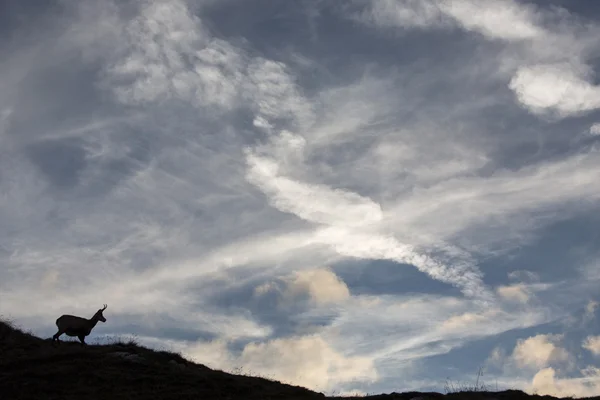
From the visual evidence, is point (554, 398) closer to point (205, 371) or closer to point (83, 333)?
point (205, 371)

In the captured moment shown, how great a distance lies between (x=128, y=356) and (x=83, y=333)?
→ 504cm

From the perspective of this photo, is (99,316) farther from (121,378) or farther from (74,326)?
(121,378)

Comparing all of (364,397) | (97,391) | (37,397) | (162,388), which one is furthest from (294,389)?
(37,397)

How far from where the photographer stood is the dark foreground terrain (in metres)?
29.7

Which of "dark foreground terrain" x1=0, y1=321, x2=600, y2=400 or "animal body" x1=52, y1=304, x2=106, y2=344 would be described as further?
"animal body" x1=52, y1=304, x2=106, y2=344

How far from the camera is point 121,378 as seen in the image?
31.6 m

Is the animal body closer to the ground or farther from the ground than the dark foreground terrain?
farther from the ground

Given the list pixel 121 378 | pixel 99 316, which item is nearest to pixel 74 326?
pixel 99 316

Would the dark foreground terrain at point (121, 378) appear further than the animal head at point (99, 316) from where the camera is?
No

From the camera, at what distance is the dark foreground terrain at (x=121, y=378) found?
29.7 m

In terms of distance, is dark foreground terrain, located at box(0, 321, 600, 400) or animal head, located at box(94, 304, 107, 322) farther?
animal head, located at box(94, 304, 107, 322)

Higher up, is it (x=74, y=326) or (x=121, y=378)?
(x=74, y=326)

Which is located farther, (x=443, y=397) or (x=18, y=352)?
(x=18, y=352)

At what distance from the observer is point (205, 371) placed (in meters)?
35.4
